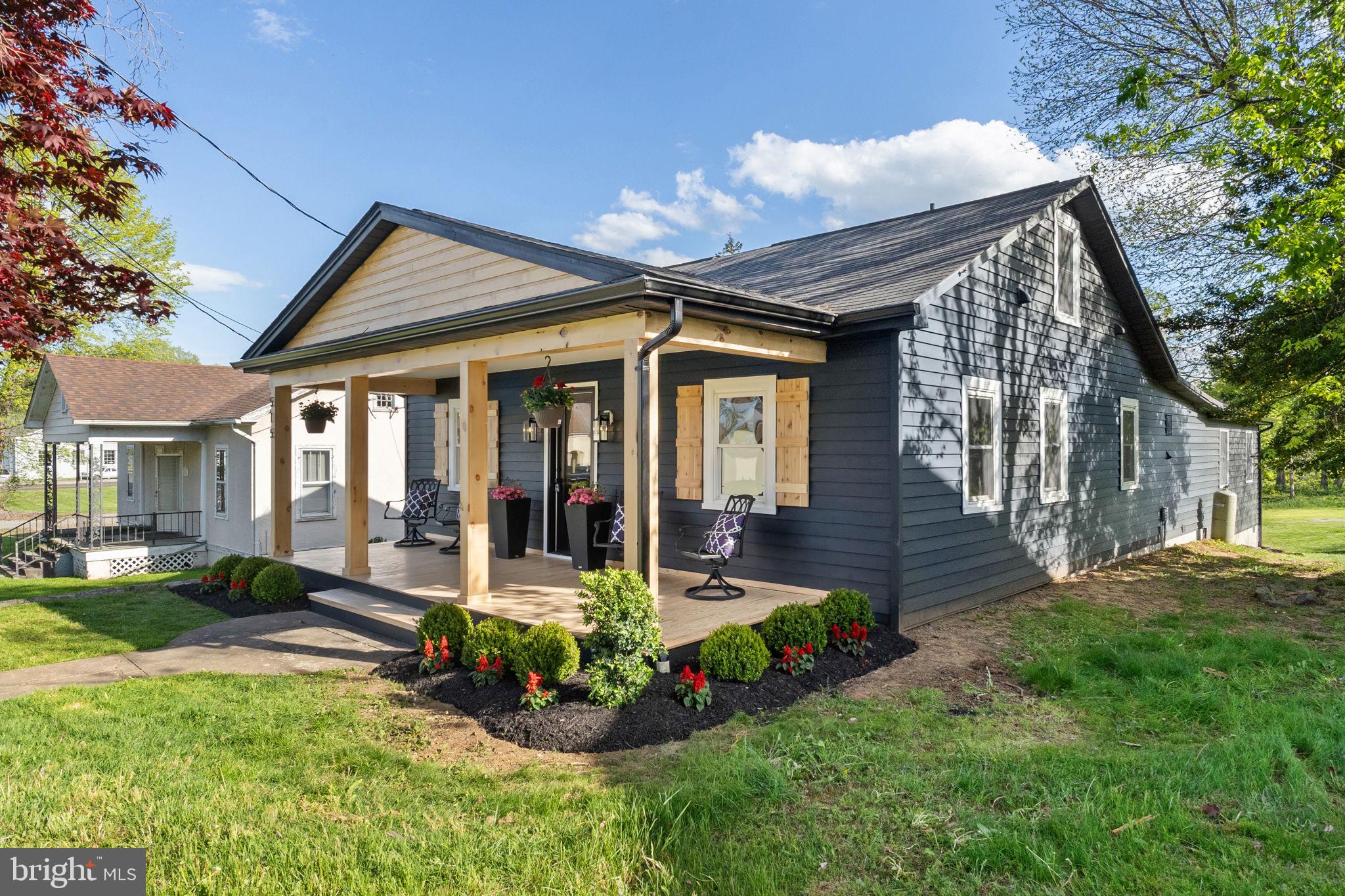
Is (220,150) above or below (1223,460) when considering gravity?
above

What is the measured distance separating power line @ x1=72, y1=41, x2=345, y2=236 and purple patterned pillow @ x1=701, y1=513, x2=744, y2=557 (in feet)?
18.3

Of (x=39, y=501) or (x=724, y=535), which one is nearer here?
(x=724, y=535)

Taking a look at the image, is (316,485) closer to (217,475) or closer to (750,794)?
(217,475)

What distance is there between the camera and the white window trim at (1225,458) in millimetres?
15625

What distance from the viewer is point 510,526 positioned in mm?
9258

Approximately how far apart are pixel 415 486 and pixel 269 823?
785 centimetres

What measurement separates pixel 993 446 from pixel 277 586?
7922 mm

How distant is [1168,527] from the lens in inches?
503

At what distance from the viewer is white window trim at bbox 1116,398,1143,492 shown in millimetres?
10883

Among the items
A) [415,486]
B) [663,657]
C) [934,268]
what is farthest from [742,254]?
[663,657]

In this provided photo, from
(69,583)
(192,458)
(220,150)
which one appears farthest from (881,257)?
(192,458)

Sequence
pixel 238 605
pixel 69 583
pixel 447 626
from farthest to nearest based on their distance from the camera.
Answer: pixel 69 583, pixel 238 605, pixel 447 626

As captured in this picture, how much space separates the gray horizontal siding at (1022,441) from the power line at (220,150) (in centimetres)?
649

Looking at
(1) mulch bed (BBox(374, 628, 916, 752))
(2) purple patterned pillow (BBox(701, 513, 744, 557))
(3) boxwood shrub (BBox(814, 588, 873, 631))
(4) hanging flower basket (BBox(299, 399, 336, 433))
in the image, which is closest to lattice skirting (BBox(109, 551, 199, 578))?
(4) hanging flower basket (BBox(299, 399, 336, 433))
